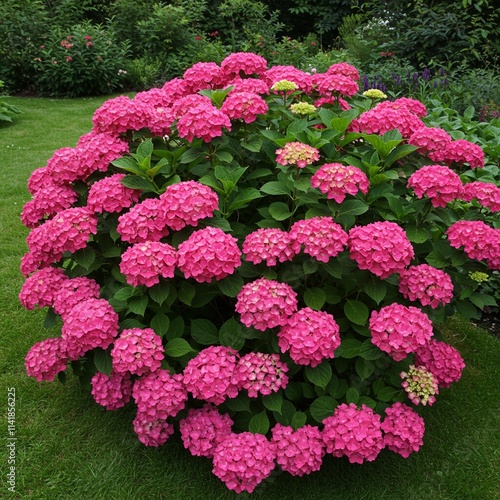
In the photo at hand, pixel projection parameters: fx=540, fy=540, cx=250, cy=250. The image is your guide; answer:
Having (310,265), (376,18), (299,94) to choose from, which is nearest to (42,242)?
(310,265)

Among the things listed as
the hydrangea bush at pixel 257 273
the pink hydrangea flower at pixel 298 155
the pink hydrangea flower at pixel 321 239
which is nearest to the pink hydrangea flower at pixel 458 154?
the hydrangea bush at pixel 257 273

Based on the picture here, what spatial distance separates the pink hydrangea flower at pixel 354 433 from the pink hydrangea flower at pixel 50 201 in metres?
1.58

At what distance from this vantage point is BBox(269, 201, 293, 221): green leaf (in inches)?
91.9

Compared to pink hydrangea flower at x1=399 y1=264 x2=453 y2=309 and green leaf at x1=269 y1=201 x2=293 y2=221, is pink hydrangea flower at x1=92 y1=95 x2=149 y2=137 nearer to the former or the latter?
green leaf at x1=269 y1=201 x2=293 y2=221

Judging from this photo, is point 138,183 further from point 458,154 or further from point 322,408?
point 458,154

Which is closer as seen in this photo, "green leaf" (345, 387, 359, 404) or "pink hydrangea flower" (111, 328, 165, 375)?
"pink hydrangea flower" (111, 328, 165, 375)

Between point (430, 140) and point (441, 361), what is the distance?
1053 millimetres

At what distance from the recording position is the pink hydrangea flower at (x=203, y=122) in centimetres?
235

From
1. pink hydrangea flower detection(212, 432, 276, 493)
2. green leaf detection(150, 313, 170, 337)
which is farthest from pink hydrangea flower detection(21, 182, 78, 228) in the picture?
pink hydrangea flower detection(212, 432, 276, 493)

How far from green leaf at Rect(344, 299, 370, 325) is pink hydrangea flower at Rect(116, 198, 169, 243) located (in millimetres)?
863

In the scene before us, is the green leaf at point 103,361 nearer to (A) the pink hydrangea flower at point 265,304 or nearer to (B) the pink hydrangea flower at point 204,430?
(B) the pink hydrangea flower at point 204,430

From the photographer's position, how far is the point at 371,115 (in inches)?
106

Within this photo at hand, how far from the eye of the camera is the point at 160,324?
2.29 metres

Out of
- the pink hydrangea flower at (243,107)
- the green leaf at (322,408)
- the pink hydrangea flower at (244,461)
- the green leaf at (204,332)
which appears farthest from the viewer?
the pink hydrangea flower at (243,107)
